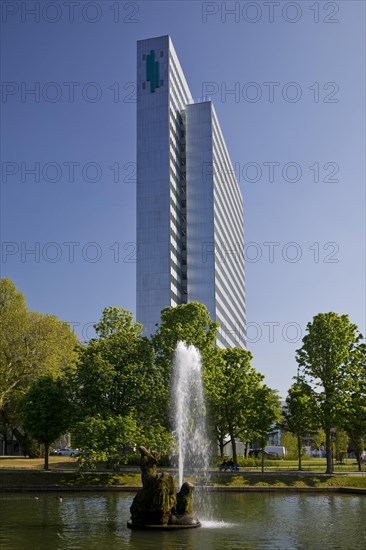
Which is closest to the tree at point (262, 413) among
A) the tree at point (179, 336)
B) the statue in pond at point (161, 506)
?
the tree at point (179, 336)

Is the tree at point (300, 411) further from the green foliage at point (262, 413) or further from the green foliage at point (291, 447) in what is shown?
the green foliage at point (291, 447)

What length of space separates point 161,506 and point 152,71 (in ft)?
453

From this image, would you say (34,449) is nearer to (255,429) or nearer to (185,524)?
(255,429)

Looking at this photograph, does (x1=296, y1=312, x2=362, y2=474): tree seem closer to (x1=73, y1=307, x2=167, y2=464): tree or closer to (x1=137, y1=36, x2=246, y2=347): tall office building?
(x1=73, y1=307, x2=167, y2=464): tree

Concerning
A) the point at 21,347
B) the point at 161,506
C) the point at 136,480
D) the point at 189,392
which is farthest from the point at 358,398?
the point at 21,347

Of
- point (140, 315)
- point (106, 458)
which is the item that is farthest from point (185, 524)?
point (140, 315)

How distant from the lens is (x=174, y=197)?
499 feet

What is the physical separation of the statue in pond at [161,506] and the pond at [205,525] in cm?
86

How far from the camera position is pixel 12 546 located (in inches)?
1005

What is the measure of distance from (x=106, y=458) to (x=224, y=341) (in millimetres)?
110310

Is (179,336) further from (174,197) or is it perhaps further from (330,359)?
(174,197)

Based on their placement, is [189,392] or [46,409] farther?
[46,409]

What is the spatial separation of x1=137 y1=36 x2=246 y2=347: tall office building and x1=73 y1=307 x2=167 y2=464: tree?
79.5 metres

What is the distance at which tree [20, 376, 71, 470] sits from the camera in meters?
61.1
